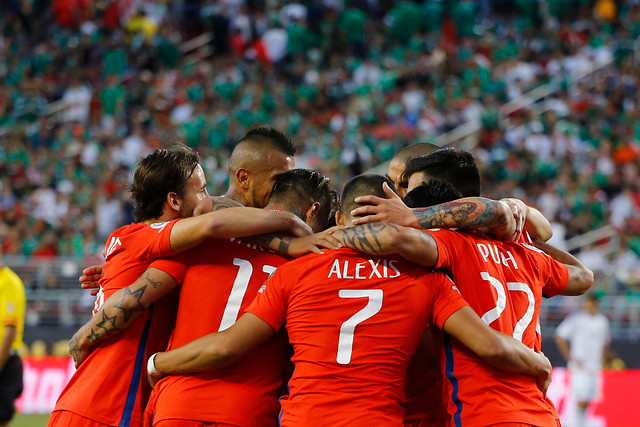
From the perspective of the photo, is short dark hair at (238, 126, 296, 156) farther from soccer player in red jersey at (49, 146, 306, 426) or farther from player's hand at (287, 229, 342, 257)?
player's hand at (287, 229, 342, 257)

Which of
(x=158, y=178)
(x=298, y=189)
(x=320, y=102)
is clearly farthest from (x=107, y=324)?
(x=320, y=102)

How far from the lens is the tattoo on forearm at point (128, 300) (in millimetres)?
3959

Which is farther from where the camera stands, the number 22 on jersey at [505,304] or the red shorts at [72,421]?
the red shorts at [72,421]

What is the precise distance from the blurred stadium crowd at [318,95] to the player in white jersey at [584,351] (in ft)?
6.04

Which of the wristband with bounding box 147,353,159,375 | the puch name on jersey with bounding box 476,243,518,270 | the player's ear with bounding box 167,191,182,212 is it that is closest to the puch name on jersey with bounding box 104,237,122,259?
the player's ear with bounding box 167,191,182,212

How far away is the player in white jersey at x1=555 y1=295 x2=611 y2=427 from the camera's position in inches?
452

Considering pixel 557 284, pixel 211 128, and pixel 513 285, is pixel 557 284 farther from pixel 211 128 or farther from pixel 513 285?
pixel 211 128

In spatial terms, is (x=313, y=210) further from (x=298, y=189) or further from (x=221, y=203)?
(x=221, y=203)

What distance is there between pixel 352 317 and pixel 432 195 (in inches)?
34.0

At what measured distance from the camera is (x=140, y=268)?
13.6 feet

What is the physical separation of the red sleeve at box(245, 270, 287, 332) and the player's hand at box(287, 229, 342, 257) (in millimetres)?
205

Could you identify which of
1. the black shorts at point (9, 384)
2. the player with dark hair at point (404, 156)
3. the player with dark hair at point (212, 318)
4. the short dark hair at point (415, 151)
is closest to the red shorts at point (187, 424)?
the player with dark hair at point (212, 318)

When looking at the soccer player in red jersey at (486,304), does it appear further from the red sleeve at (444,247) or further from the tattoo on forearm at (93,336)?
the tattoo on forearm at (93,336)

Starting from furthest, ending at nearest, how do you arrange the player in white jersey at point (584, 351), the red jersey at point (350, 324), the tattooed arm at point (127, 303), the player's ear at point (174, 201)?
the player in white jersey at point (584, 351)
the player's ear at point (174, 201)
the tattooed arm at point (127, 303)
the red jersey at point (350, 324)
